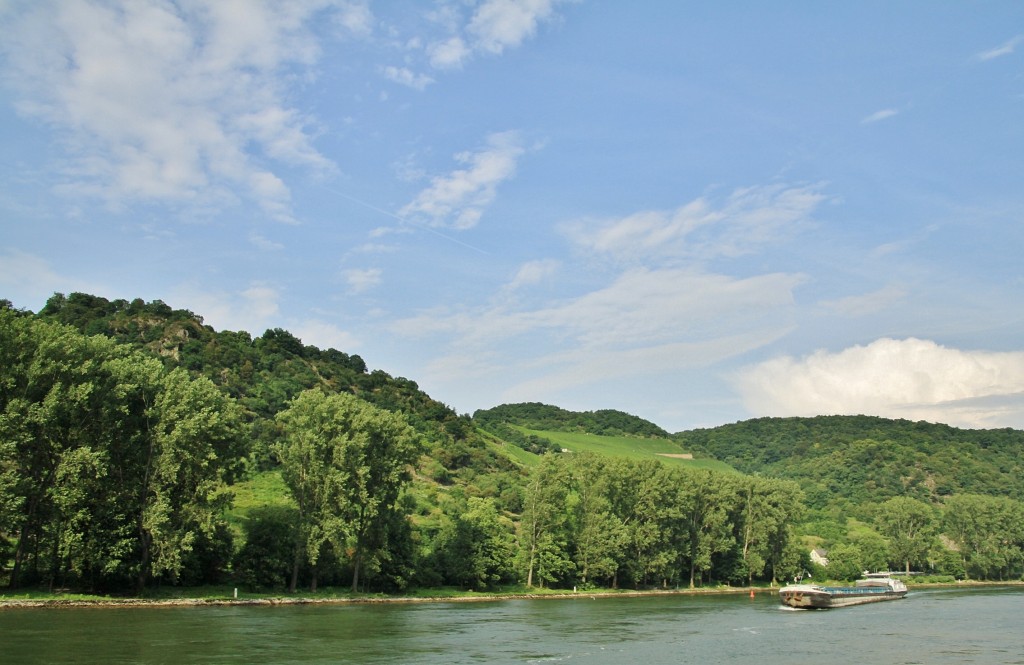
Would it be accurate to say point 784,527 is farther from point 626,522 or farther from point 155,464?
point 155,464

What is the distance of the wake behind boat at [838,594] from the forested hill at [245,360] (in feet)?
257

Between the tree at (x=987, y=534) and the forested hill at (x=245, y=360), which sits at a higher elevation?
the forested hill at (x=245, y=360)

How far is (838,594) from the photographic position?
95.6 m

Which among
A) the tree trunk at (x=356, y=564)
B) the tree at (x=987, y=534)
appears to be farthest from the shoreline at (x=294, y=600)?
the tree at (x=987, y=534)

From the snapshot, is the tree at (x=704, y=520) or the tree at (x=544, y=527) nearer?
the tree at (x=544, y=527)

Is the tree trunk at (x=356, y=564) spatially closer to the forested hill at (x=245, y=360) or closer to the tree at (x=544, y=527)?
the tree at (x=544, y=527)

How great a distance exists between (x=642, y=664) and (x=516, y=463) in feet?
475

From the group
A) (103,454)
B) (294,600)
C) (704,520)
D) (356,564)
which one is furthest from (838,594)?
(103,454)

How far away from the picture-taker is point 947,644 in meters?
50.5

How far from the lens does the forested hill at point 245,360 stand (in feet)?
475

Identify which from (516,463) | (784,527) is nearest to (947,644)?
(784,527)

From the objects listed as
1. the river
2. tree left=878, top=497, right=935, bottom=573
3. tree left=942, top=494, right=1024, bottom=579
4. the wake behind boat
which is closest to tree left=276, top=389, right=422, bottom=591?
the river

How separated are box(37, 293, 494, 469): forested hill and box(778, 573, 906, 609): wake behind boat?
78.5 metres

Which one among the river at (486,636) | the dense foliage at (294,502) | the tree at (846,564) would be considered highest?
the dense foliage at (294,502)
